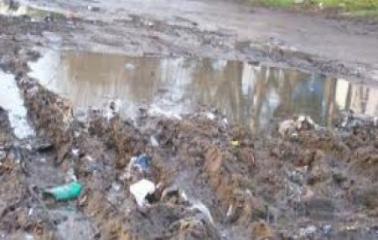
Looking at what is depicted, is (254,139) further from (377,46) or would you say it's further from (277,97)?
(377,46)

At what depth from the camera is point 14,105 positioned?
11.0m

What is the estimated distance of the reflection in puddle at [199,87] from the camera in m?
12.1

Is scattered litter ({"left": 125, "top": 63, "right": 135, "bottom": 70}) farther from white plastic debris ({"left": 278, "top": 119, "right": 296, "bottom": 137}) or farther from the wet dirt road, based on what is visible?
white plastic debris ({"left": 278, "top": 119, "right": 296, "bottom": 137})

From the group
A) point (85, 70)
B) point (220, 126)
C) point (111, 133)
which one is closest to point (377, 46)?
point (85, 70)

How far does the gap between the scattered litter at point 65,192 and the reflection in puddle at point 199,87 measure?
3428mm

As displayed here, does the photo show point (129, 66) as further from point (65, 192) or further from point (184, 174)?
point (65, 192)

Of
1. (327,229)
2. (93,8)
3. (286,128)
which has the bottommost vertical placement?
(93,8)

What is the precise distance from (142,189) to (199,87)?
18.8 ft

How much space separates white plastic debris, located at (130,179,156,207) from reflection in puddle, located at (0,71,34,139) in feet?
7.49

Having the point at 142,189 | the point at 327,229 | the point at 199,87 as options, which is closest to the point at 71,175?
the point at 142,189

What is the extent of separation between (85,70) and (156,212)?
7019mm

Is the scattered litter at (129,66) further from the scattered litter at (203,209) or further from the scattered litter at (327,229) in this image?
the scattered litter at (327,229)

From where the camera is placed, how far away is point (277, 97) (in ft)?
43.5

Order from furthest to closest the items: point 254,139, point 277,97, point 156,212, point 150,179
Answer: point 277,97
point 254,139
point 150,179
point 156,212
